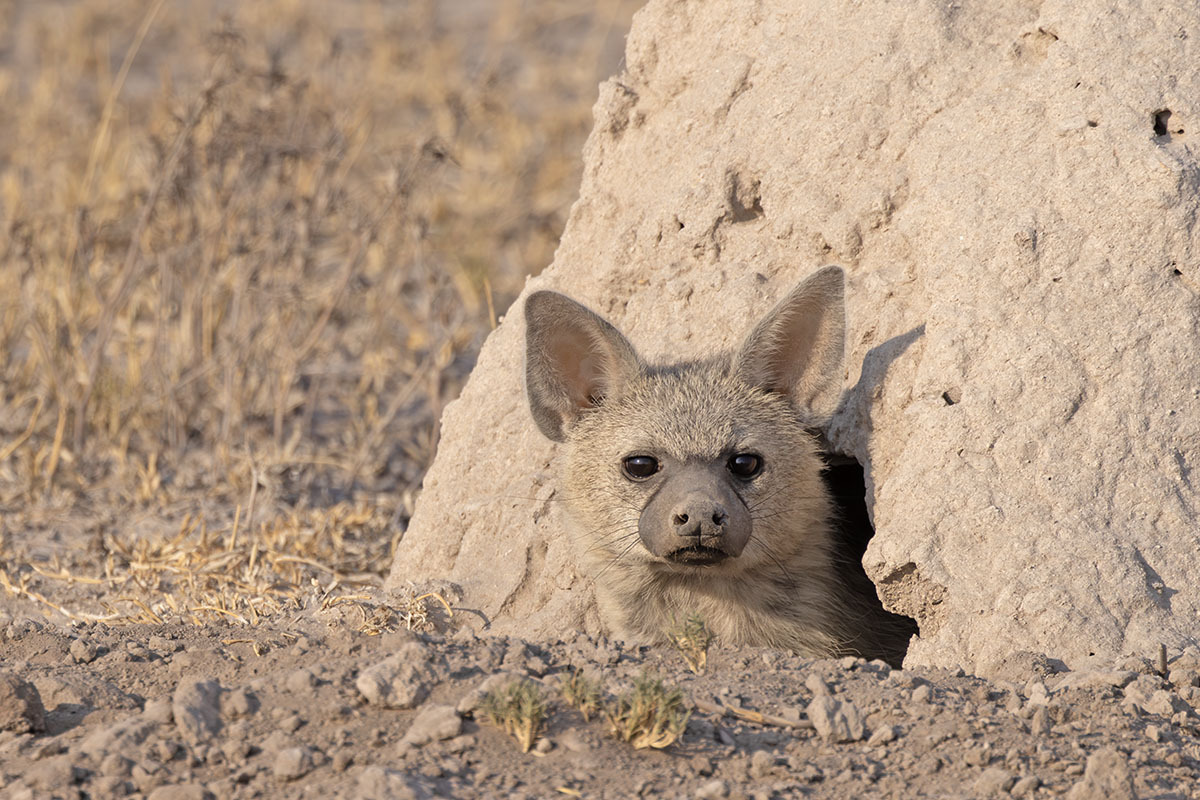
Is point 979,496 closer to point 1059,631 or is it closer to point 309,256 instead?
point 1059,631

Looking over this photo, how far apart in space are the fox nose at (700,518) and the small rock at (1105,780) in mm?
1394

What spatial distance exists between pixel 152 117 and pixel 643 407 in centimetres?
707

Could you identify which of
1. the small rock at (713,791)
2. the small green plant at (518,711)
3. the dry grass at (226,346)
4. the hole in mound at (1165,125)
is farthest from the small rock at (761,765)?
the hole in mound at (1165,125)

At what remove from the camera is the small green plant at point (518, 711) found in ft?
10.7

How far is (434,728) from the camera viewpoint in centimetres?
331

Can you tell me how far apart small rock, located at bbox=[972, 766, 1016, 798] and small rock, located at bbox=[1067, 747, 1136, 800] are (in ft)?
0.45

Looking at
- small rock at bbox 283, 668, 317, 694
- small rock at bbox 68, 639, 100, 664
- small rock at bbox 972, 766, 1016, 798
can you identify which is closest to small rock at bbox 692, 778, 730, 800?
small rock at bbox 972, 766, 1016, 798

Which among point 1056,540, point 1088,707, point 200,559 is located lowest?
point 200,559

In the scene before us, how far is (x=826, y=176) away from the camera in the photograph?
4.99 meters

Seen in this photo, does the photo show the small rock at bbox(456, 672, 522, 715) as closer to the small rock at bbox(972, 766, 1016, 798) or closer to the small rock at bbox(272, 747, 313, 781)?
the small rock at bbox(272, 747, 313, 781)

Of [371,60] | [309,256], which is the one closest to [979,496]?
[309,256]

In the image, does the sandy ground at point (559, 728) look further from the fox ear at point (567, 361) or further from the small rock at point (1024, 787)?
the fox ear at point (567, 361)

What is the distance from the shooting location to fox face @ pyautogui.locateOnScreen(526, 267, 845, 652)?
4754mm

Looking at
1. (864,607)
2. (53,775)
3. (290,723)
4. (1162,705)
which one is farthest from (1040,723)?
(53,775)
